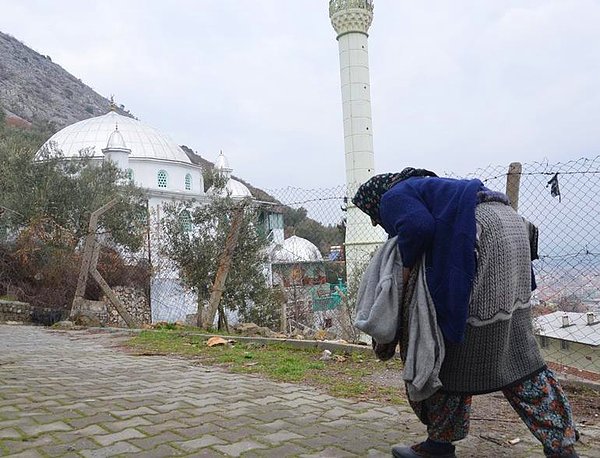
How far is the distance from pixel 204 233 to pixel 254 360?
5631 mm

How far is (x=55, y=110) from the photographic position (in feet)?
253

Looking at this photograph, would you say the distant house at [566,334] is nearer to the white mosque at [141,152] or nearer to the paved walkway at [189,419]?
the paved walkway at [189,419]

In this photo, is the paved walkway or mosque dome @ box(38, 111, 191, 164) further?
mosque dome @ box(38, 111, 191, 164)

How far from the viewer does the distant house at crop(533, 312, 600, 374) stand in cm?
545

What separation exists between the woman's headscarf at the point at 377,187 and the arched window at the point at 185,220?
29.0 ft

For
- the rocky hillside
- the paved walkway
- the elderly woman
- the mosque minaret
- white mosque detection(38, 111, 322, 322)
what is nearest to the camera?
the elderly woman

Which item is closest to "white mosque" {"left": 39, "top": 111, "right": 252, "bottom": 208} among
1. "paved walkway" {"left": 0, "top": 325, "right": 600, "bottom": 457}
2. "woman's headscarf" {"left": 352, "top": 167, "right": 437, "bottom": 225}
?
"paved walkway" {"left": 0, "top": 325, "right": 600, "bottom": 457}

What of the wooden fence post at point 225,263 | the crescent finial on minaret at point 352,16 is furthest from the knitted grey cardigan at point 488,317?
the crescent finial on minaret at point 352,16

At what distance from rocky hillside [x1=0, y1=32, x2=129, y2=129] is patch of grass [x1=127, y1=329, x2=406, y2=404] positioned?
66812mm

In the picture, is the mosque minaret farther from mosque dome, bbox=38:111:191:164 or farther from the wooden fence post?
the wooden fence post

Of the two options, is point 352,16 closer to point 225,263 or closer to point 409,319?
point 225,263

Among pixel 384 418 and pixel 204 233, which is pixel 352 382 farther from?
pixel 204 233

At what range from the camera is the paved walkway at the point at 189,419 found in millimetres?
2619

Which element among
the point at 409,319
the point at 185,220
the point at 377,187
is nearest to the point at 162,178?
the point at 185,220
